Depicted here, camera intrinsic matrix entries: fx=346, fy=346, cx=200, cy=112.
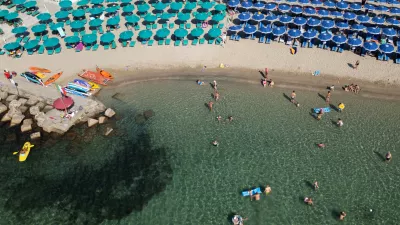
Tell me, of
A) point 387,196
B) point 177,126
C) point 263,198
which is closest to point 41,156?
point 177,126

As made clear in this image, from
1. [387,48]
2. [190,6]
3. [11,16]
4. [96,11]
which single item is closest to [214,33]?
[190,6]

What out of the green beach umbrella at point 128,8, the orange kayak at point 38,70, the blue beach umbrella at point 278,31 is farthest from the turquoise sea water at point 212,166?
the green beach umbrella at point 128,8

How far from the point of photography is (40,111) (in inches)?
1406

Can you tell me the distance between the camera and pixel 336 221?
2539cm

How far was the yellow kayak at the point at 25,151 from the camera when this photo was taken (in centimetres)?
3111

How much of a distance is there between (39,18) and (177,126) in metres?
26.9

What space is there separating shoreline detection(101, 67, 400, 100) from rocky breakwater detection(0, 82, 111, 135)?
4464 millimetres

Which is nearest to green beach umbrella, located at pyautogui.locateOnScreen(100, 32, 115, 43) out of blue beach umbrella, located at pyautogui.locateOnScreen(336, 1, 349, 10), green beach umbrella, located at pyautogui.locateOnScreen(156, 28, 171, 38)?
green beach umbrella, located at pyautogui.locateOnScreen(156, 28, 171, 38)

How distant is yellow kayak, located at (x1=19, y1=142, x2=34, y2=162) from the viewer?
102 feet

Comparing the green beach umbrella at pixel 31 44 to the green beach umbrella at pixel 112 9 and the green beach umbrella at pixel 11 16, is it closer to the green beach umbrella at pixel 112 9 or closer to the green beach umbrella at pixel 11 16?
the green beach umbrella at pixel 11 16

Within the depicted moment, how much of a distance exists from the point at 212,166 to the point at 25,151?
17.1 m

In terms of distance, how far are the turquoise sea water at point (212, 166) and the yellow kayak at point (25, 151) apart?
494mm

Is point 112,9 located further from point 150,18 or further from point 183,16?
point 183,16

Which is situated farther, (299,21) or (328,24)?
(299,21)
